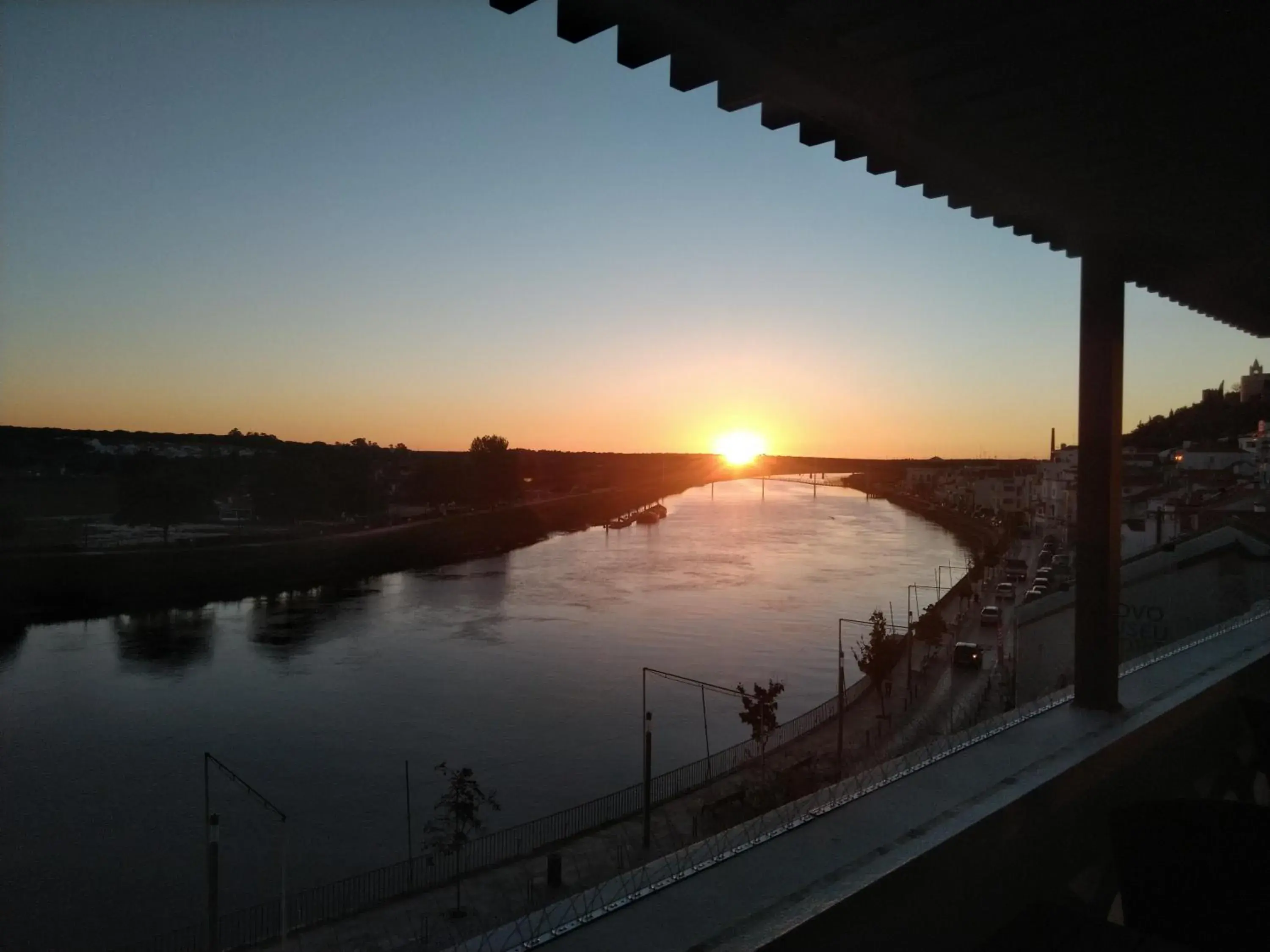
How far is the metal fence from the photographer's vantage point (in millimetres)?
4250

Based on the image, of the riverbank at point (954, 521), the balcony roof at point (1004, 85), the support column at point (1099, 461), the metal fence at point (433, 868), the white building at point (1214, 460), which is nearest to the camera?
the balcony roof at point (1004, 85)

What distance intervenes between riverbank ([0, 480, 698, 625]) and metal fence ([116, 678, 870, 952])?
37.1 ft

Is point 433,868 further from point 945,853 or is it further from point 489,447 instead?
point 489,447

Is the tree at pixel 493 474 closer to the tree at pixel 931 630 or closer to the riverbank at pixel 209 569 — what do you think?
the riverbank at pixel 209 569

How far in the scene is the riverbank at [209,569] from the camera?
15.0 metres

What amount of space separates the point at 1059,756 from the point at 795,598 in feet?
45.2

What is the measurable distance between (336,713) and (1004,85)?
27.8ft

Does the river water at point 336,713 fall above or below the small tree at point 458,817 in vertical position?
below

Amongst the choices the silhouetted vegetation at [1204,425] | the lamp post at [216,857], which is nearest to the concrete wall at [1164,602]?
the lamp post at [216,857]

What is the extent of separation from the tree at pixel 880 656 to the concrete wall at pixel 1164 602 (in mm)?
1993

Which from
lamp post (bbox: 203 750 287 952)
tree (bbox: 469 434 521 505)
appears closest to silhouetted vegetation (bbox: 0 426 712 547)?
tree (bbox: 469 434 521 505)

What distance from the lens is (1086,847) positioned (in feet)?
2.52

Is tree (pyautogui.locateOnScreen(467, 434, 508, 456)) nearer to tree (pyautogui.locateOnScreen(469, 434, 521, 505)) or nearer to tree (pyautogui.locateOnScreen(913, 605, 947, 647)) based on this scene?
tree (pyautogui.locateOnScreen(469, 434, 521, 505))

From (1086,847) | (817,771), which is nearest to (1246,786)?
(1086,847)
